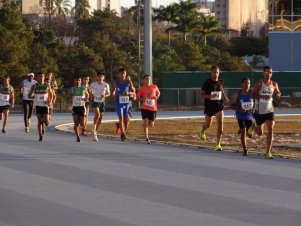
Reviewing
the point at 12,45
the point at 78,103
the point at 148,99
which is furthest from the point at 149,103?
the point at 12,45

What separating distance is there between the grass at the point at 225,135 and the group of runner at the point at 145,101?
50cm

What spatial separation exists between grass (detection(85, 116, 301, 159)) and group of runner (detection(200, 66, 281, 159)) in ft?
1.92

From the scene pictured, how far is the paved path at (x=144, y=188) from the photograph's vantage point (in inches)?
433

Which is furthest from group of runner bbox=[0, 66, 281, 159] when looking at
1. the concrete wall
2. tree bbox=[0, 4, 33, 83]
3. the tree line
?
the concrete wall

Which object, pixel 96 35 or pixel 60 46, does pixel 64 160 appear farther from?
pixel 96 35

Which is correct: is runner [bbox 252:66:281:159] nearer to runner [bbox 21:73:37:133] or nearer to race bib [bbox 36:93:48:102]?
race bib [bbox 36:93:48:102]

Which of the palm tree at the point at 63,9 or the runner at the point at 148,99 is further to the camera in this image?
the palm tree at the point at 63,9

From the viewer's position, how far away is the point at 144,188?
1379cm

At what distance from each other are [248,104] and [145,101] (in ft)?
14.2

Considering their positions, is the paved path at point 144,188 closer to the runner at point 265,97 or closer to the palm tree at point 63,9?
the runner at point 265,97

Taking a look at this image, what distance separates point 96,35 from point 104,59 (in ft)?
46.6

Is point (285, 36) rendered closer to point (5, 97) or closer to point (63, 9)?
point (5, 97)

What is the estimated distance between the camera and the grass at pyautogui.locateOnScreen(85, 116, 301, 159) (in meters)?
21.9

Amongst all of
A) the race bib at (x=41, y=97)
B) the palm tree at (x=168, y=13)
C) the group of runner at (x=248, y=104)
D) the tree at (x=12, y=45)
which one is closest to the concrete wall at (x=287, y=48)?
the tree at (x=12, y=45)
